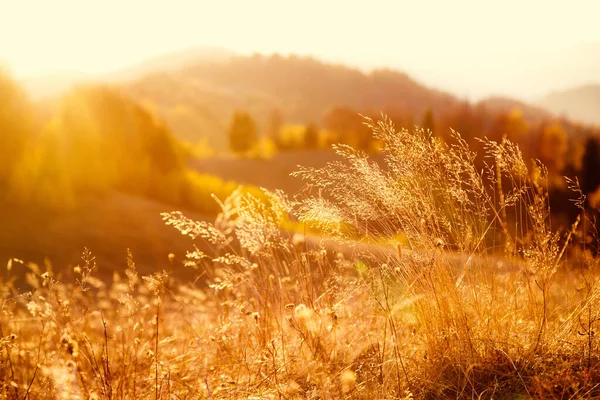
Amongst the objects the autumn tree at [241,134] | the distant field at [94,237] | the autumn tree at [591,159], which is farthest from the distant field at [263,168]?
the distant field at [94,237]

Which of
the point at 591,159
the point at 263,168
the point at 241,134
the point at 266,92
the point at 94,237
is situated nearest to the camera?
the point at 94,237

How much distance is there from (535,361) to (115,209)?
9.37 metres

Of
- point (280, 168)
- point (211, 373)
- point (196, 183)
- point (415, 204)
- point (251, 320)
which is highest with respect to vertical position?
point (415, 204)

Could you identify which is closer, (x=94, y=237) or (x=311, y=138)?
(x=94, y=237)

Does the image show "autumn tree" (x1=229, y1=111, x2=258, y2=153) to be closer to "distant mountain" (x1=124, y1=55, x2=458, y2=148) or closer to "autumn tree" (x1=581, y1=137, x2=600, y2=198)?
"autumn tree" (x1=581, y1=137, x2=600, y2=198)

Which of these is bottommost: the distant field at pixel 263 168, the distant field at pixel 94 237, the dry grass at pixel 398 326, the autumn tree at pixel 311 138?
the distant field at pixel 263 168

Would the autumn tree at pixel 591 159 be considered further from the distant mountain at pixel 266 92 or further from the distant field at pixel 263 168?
the distant mountain at pixel 266 92

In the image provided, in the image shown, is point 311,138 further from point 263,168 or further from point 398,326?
point 398,326

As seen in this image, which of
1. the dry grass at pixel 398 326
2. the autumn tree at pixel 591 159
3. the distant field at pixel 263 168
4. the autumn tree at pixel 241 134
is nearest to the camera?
the dry grass at pixel 398 326

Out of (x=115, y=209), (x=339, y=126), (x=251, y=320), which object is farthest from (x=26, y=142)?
(x=339, y=126)

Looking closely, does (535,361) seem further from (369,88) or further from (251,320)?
(369,88)

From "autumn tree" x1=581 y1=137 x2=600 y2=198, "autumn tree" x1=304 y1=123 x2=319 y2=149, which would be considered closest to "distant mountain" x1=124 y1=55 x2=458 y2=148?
"autumn tree" x1=304 y1=123 x2=319 y2=149

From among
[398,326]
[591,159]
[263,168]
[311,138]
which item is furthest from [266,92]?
[398,326]

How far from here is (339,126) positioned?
37.0 metres
